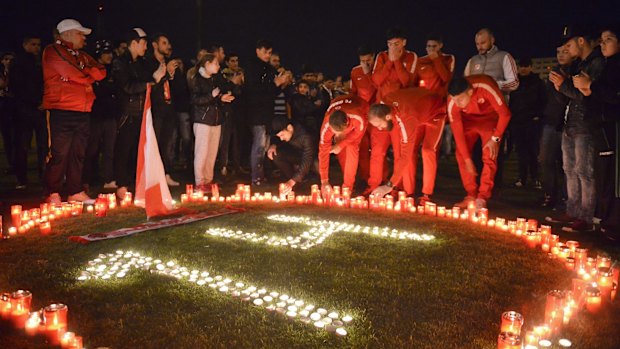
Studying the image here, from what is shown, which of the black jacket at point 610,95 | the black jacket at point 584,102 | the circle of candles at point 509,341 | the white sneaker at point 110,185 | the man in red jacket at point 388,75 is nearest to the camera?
the circle of candles at point 509,341

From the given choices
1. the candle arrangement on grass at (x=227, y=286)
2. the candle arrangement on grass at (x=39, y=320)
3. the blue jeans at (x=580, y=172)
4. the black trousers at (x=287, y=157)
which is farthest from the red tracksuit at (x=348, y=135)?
the candle arrangement on grass at (x=39, y=320)

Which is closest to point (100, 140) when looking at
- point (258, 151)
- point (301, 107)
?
point (258, 151)

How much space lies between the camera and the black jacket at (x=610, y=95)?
5.17 m

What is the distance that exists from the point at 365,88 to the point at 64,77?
14.5 feet

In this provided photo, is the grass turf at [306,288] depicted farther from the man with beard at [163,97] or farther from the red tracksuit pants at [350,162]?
the man with beard at [163,97]

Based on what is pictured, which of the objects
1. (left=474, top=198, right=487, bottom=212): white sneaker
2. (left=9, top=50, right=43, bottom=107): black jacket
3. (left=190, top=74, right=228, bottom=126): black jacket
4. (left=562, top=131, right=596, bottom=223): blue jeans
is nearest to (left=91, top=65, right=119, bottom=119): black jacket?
(left=9, top=50, right=43, bottom=107): black jacket

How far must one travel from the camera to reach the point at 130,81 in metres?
7.58

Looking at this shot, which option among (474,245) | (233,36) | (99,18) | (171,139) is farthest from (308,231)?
(233,36)

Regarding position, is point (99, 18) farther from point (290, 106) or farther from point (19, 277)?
point (19, 277)

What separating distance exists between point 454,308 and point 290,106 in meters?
6.80

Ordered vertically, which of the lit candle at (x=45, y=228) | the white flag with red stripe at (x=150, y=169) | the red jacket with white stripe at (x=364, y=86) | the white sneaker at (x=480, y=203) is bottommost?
the lit candle at (x=45, y=228)

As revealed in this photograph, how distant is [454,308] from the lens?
356cm

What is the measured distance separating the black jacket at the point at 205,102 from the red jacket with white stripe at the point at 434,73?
10.3 ft

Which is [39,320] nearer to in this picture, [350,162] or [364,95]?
[350,162]
